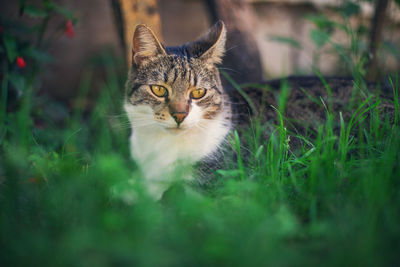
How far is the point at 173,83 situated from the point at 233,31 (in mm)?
1354

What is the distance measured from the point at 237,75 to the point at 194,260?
239cm

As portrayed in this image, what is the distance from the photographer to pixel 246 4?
3.16 m

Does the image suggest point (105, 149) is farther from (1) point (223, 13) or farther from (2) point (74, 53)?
(2) point (74, 53)

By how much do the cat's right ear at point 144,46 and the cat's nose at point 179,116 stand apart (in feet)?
1.74

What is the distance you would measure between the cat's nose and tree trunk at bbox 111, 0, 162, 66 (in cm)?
125

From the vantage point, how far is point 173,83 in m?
2.06

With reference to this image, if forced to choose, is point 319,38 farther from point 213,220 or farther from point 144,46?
point 213,220

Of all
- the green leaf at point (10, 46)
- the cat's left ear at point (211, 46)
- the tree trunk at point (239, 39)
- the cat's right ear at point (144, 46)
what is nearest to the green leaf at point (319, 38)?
the tree trunk at point (239, 39)

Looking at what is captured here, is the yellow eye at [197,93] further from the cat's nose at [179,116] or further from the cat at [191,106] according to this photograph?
the cat's nose at [179,116]

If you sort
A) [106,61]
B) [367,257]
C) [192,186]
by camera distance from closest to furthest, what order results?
1. [367,257]
2. [192,186]
3. [106,61]

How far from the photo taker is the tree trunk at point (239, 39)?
3.05m

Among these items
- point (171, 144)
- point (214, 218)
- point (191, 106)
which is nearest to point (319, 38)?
point (191, 106)

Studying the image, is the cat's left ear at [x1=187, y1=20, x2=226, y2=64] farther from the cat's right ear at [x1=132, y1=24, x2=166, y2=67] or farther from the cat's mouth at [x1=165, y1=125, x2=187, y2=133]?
the cat's mouth at [x1=165, y1=125, x2=187, y2=133]

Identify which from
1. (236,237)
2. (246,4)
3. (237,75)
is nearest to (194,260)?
(236,237)
